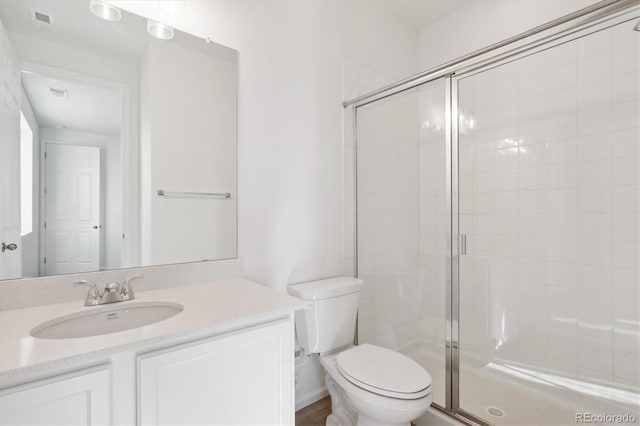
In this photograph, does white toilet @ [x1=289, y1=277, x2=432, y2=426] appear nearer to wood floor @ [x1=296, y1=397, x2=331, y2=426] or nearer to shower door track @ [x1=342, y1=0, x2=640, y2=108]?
wood floor @ [x1=296, y1=397, x2=331, y2=426]

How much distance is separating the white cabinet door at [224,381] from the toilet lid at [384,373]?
0.38 metres

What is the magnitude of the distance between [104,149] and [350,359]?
1.41 m

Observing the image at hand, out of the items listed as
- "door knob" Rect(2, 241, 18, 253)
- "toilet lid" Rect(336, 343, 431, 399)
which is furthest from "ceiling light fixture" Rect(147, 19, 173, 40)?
"toilet lid" Rect(336, 343, 431, 399)

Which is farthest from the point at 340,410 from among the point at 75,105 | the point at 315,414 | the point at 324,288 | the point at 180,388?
the point at 75,105

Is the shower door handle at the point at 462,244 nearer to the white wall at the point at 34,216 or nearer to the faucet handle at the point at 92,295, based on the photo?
the faucet handle at the point at 92,295

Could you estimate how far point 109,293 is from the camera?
1149 mm

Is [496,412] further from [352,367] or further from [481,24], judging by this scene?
[481,24]

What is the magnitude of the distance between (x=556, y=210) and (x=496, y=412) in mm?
1177

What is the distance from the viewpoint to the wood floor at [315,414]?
1.72 m

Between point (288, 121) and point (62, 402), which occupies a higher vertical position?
point (288, 121)

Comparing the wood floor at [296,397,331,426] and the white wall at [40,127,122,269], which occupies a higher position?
the white wall at [40,127,122,269]

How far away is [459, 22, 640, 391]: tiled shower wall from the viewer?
1.68 metres

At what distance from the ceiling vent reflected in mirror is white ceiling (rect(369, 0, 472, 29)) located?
6.26 feet

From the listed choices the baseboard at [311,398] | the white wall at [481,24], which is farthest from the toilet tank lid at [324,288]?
the white wall at [481,24]
